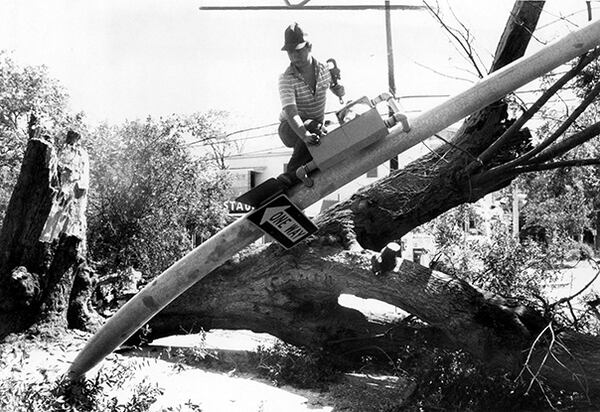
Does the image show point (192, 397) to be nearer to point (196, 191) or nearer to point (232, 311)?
point (232, 311)

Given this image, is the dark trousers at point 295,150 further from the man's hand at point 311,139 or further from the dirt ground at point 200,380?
the dirt ground at point 200,380

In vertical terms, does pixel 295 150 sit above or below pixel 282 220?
above

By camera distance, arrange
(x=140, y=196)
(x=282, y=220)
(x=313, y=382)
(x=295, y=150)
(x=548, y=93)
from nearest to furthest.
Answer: (x=282, y=220) < (x=295, y=150) < (x=548, y=93) < (x=313, y=382) < (x=140, y=196)

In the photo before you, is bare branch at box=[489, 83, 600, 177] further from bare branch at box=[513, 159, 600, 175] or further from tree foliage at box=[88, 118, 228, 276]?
tree foliage at box=[88, 118, 228, 276]

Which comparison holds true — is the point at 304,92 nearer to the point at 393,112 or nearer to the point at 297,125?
the point at 297,125

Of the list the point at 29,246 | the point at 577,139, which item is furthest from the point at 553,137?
the point at 29,246

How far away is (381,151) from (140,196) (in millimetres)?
8358

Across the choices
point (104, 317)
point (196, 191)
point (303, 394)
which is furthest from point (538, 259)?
point (196, 191)

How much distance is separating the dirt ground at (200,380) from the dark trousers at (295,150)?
246 centimetres

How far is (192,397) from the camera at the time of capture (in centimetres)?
626

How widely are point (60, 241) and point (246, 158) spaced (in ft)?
75.5

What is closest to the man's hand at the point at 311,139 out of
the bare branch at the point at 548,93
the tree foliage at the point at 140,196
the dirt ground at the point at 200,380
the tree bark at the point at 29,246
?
the bare branch at the point at 548,93

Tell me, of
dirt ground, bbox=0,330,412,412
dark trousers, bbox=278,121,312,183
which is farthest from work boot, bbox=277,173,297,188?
dirt ground, bbox=0,330,412,412

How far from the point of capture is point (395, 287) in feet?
21.2
